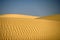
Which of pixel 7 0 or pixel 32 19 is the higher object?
pixel 7 0

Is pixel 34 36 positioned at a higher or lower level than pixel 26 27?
lower

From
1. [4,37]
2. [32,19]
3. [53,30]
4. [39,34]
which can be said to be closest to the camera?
[4,37]

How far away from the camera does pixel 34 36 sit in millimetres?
1626

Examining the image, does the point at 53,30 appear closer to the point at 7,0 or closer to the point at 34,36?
the point at 34,36

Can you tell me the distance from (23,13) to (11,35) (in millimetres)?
660

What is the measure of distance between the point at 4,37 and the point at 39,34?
0.59 meters

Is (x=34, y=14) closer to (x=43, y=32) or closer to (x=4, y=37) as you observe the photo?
(x=43, y=32)

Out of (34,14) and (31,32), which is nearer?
(31,32)

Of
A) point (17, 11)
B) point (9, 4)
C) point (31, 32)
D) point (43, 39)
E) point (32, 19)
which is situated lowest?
point (43, 39)

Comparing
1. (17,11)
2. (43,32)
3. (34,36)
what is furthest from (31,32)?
(17,11)

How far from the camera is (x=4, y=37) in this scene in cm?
154

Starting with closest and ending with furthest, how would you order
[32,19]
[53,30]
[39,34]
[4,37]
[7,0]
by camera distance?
[4,37]
[39,34]
[53,30]
[7,0]
[32,19]

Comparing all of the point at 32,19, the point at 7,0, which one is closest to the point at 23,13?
the point at 32,19

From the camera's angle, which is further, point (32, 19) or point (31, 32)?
point (32, 19)
